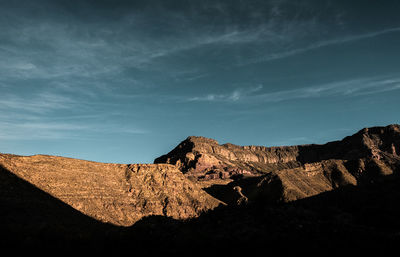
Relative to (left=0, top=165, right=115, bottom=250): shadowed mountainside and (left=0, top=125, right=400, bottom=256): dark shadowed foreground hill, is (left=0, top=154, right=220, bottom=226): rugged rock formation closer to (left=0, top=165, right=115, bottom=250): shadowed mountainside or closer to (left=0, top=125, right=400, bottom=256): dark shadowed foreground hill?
(left=0, top=125, right=400, bottom=256): dark shadowed foreground hill

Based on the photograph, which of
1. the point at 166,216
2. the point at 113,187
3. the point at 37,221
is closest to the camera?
the point at 37,221

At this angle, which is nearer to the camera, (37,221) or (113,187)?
(37,221)

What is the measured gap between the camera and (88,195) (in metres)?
74.2

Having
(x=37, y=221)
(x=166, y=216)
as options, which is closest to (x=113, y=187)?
(x=166, y=216)

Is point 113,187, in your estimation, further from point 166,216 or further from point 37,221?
point 37,221

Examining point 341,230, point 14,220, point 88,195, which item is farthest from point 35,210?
→ point 341,230

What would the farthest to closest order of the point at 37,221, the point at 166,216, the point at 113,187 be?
the point at 113,187 < the point at 166,216 < the point at 37,221

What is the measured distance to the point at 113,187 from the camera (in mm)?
87250

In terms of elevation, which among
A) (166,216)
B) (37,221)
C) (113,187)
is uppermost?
(113,187)

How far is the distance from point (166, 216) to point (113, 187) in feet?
128

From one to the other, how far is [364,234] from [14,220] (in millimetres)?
48642

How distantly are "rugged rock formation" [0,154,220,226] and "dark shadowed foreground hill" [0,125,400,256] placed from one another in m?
0.33

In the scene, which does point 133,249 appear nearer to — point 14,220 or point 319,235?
point 319,235

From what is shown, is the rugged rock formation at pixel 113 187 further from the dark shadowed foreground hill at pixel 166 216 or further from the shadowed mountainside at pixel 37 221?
the shadowed mountainside at pixel 37 221
